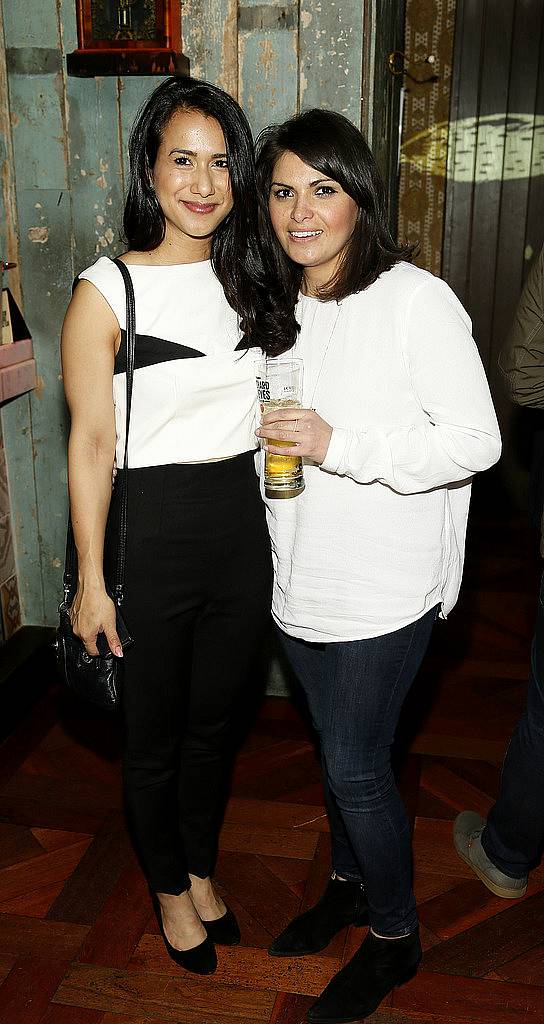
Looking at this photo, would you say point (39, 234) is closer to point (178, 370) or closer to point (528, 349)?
point (178, 370)

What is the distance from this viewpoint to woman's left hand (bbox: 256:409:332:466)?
1.61m

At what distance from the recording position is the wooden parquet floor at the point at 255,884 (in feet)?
6.57

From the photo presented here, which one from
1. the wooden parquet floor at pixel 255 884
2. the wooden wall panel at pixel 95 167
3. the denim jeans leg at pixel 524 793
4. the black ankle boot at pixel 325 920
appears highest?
the wooden wall panel at pixel 95 167

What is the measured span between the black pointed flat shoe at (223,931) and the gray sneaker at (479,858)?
0.63m

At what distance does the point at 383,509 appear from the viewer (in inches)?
67.4

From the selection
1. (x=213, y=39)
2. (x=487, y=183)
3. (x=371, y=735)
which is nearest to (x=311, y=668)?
(x=371, y=735)

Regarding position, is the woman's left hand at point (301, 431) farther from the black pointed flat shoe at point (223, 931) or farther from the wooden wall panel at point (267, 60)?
the wooden wall panel at point (267, 60)

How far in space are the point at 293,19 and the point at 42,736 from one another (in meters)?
2.29

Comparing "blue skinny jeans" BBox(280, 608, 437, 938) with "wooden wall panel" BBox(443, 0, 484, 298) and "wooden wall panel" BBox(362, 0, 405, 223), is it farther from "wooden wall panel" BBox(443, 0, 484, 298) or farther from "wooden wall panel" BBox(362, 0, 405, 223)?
"wooden wall panel" BBox(443, 0, 484, 298)

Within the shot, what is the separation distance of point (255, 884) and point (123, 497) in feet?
3.76

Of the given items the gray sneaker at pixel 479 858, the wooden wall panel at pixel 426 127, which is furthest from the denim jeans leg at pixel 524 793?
the wooden wall panel at pixel 426 127

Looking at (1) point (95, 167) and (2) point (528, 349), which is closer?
(2) point (528, 349)

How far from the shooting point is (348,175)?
169cm

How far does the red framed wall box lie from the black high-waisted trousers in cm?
143
